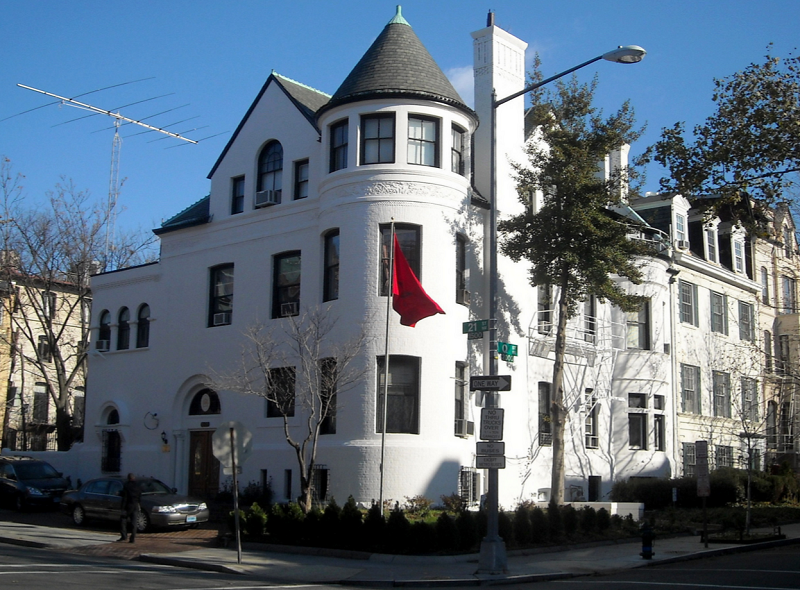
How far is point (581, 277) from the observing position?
1030 inches

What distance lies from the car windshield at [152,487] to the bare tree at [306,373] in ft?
10.3

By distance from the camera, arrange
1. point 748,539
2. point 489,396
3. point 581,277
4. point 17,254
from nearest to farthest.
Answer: point 489,396, point 748,539, point 581,277, point 17,254

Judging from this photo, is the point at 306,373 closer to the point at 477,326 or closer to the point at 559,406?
the point at 477,326

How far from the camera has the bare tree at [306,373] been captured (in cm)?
2355

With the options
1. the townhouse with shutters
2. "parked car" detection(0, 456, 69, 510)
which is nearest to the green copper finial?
the townhouse with shutters

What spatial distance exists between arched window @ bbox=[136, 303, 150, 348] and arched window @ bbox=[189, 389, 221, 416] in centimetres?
347

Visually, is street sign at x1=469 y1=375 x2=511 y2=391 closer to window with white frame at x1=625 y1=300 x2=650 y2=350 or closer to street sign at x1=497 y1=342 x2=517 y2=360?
street sign at x1=497 y1=342 x2=517 y2=360

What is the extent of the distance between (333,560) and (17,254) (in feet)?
90.7

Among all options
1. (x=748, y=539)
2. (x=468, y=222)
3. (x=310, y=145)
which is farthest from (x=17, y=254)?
(x=748, y=539)

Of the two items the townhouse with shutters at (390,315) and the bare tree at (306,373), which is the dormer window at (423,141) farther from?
the bare tree at (306,373)

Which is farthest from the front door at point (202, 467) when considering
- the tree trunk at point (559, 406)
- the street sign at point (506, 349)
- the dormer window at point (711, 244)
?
the dormer window at point (711, 244)

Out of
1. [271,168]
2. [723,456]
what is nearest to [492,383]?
[271,168]

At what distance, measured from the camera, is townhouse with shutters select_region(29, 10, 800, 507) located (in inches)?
993

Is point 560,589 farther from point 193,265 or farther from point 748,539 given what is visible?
point 193,265
